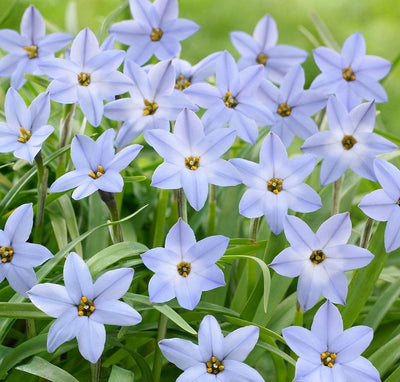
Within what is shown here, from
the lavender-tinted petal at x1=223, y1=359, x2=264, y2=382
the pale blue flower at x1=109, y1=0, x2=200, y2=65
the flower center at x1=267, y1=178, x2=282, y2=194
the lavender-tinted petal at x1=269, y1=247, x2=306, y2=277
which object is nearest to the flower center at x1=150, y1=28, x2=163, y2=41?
the pale blue flower at x1=109, y1=0, x2=200, y2=65

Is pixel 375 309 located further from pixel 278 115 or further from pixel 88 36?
pixel 88 36

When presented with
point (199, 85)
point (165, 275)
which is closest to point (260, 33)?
point (199, 85)

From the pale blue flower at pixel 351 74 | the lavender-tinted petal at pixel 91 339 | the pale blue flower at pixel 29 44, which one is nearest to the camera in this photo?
the lavender-tinted petal at pixel 91 339

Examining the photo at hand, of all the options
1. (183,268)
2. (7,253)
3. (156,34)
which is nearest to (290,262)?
(183,268)

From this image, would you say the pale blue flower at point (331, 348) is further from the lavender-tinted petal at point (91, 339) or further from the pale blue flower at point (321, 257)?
the lavender-tinted petal at point (91, 339)

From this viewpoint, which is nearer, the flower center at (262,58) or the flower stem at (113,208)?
the flower stem at (113,208)

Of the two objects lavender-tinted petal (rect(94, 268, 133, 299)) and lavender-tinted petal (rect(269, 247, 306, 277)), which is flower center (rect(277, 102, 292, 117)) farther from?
lavender-tinted petal (rect(94, 268, 133, 299))

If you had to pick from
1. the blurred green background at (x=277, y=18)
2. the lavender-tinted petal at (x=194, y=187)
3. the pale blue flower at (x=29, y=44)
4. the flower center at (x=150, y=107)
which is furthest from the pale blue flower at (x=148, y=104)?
the blurred green background at (x=277, y=18)
